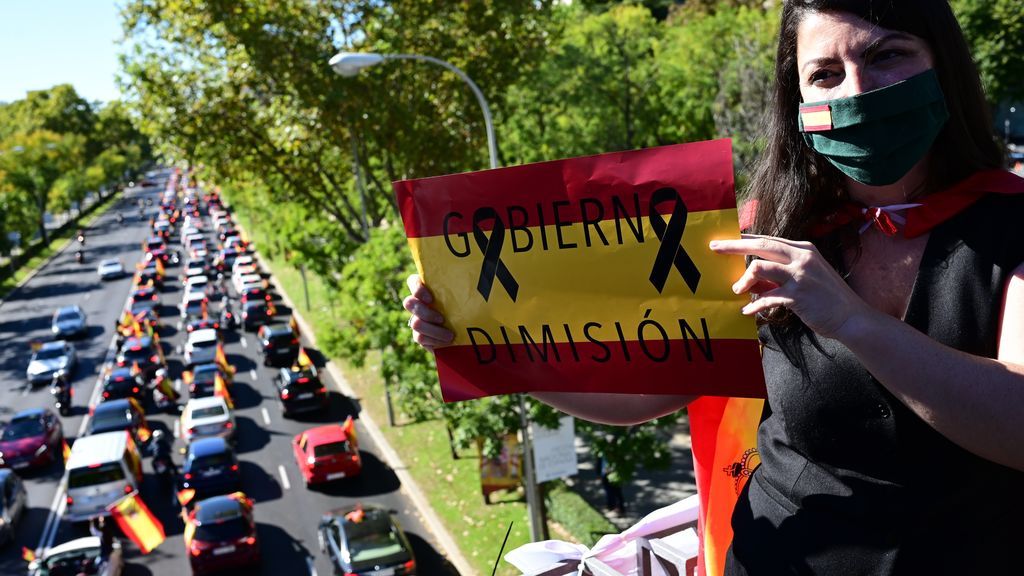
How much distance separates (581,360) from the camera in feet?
9.37

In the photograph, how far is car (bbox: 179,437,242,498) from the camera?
68.5ft

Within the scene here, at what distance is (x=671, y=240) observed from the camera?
2.55 metres

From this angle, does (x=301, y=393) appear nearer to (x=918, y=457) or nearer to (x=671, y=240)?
(x=671, y=240)

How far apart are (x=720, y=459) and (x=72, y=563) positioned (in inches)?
651

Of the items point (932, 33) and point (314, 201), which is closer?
point (932, 33)

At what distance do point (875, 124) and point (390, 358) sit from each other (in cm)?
1782

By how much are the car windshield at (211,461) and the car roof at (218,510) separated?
259 cm

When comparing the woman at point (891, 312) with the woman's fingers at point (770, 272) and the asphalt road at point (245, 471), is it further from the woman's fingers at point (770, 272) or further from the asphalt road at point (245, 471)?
the asphalt road at point (245, 471)

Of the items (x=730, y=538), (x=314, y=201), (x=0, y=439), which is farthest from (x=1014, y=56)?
(x=730, y=538)

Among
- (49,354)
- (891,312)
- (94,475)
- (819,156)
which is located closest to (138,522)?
(94,475)

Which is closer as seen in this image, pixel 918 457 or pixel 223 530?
pixel 918 457

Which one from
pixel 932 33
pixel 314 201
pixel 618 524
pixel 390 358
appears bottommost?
pixel 618 524

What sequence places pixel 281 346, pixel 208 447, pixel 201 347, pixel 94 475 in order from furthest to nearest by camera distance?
1. pixel 201 347
2. pixel 281 346
3. pixel 208 447
4. pixel 94 475

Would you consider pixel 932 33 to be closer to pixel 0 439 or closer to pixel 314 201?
pixel 314 201
